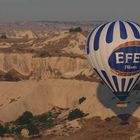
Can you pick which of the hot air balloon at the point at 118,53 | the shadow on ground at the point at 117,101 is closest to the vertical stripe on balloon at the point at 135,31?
the hot air balloon at the point at 118,53

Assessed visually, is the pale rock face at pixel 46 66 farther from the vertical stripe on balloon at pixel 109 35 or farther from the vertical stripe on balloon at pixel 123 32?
the vertical stripe on balloon at pixel 123 32

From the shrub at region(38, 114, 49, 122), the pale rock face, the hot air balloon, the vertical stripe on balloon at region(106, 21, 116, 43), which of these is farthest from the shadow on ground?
the pale rock face

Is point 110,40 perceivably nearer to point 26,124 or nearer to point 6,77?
point 26,124

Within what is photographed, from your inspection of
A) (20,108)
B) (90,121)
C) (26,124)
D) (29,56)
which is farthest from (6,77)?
(90,121)

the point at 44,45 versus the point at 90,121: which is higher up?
the point at 44,45

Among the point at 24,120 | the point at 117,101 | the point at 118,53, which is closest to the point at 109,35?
the point at 118,53
